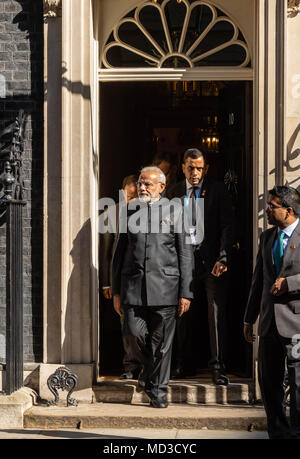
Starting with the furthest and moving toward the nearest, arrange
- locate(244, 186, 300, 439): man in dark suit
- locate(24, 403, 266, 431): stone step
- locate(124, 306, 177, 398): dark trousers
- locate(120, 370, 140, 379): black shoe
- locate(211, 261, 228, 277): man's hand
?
1. locate(120, 370, 140, 379): black shoe
2. locate(211, 261, 228, 277): man's hand
3. locate(124, 306, 177, 398): dark trousers
4. locate(24, 403, 266, 431): stone step
5. locate(244, 186, 300, 439): man in dark suit

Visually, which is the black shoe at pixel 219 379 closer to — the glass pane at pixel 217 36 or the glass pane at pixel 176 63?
the glass pane at pixel 176 63

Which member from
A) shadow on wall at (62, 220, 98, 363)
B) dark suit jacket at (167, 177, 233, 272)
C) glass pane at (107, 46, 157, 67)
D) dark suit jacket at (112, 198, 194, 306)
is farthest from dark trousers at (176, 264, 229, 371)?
glass pane at (107, 46, 157, 67)

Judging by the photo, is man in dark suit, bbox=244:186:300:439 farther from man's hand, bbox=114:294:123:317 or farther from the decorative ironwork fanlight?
the decorative ironwork fanlight

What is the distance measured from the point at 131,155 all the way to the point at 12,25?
10.2ft

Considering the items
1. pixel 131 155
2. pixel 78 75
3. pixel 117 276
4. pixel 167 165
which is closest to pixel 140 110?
pixel 131 155

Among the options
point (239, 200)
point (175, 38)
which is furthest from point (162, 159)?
point (175, 38)

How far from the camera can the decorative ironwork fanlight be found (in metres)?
10.3

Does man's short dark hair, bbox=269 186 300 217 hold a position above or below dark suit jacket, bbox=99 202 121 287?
above

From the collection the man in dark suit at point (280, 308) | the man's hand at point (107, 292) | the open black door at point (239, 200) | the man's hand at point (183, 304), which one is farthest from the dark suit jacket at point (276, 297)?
the man's hand at point (107, 292)

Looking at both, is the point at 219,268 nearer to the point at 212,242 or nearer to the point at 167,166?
the point at 212,242

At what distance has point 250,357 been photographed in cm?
1019

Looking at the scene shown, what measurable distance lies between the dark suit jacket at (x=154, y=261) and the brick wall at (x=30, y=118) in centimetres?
100

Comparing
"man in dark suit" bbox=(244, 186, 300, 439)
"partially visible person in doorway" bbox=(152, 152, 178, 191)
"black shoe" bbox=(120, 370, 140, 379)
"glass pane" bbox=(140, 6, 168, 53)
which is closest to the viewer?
"man in dark suit" bbox=(244, 186, 300, 439)

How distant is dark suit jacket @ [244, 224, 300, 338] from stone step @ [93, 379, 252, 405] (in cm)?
165
